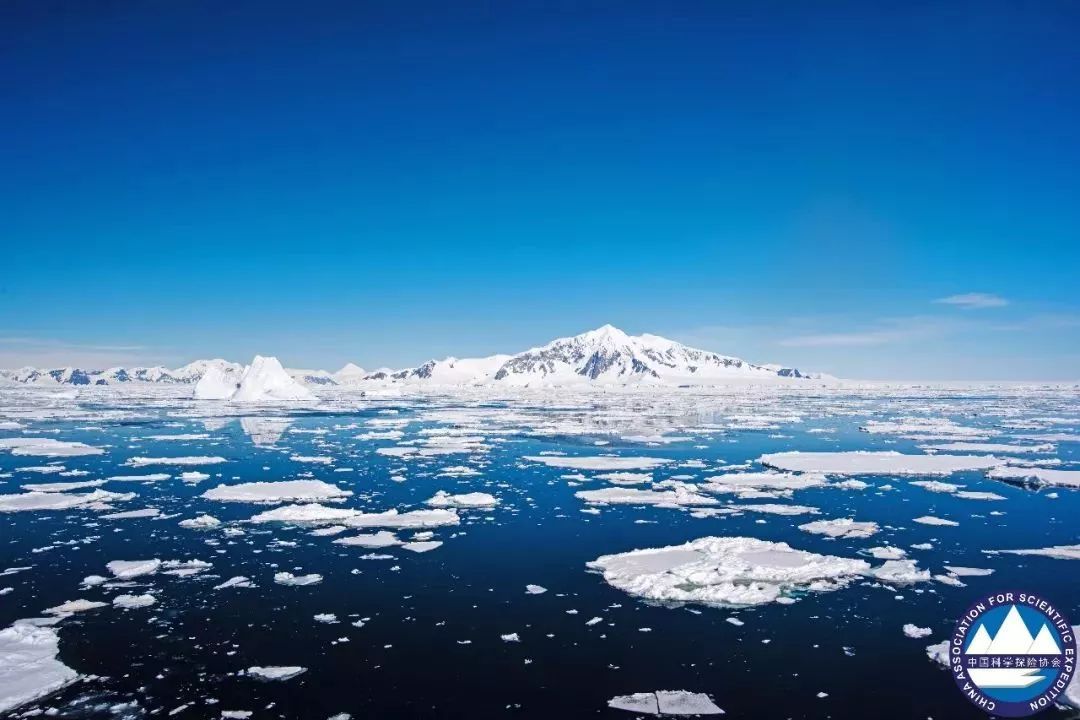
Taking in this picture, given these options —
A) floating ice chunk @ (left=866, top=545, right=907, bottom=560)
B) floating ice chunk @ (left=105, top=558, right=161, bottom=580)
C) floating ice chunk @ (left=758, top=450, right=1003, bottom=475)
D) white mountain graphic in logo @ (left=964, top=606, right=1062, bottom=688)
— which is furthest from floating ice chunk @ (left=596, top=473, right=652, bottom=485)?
floating ice chunk @ (left=105, top=558, right=161, bottom=580)

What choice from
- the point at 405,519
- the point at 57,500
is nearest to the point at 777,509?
the point at 405,519

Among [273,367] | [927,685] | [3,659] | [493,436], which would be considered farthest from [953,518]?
[273,367]

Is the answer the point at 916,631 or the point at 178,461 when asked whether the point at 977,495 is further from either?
the point at 178,461

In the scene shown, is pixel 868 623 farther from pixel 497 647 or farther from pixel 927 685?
pixel 497 647

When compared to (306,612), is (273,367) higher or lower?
higher

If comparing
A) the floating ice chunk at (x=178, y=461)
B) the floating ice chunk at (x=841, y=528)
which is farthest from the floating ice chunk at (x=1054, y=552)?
the floating ice chunk at (x=178, y=461)

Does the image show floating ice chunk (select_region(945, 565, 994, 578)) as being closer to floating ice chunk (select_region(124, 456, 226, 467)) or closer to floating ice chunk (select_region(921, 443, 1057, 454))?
floating ice chunk (select_region(921, 443, 1057, 454))
